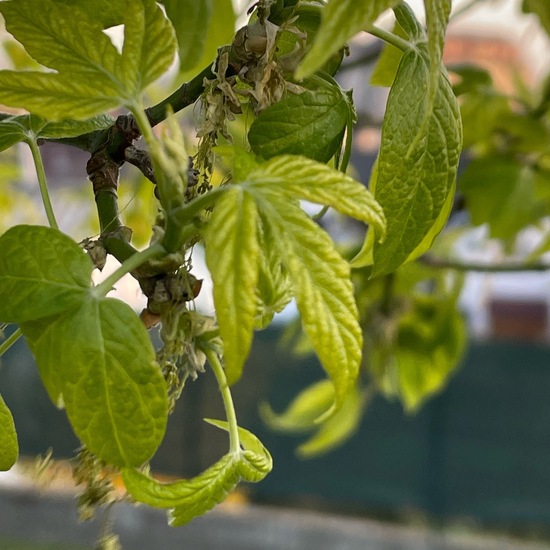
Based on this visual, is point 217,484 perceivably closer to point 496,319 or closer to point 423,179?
point 423,179

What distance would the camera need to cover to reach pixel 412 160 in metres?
0.13

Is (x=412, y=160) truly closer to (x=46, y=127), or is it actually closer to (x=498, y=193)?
(x=46, y=127)

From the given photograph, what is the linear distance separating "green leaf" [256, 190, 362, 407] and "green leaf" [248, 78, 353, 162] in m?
0.03

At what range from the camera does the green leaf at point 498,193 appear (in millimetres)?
397

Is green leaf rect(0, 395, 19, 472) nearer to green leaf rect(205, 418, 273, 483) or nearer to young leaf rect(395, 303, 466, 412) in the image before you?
green leaf rect(205, 418, 273, 483)

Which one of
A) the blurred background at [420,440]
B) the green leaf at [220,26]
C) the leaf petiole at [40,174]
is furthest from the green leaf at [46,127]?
Answer: the blurred background at [420,440]

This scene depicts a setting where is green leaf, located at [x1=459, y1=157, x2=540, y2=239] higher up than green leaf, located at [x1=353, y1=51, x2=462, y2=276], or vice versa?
green leaf, located at [x1=353, y1=51, x2=462, y2=276]

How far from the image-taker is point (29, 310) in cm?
11

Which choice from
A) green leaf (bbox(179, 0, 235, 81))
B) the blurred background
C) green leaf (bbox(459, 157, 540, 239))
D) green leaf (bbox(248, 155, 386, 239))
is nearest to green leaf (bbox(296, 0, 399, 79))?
green leaf (bbox(248, 155, 386, 239))

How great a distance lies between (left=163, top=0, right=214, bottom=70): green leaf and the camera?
0.20 metres

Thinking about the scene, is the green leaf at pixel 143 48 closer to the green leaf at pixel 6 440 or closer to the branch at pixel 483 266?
the green leaf at pixel 6 440

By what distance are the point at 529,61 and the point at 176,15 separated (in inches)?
74.7

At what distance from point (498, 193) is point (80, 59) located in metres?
0.32

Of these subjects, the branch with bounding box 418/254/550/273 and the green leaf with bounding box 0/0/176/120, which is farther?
the branch with bounding box 418/254/550/273
